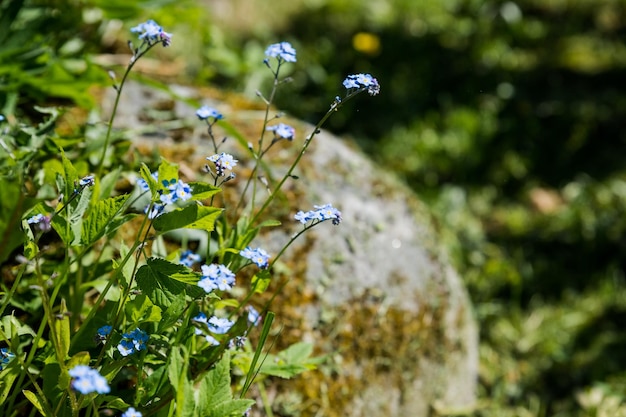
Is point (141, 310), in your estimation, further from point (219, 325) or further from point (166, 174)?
point (166, 174)

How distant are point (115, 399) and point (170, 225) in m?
0.34

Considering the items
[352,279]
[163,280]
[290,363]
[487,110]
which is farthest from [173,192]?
[487,110]

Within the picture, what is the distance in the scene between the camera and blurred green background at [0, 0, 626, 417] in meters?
2.91

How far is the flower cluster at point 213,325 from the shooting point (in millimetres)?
1485

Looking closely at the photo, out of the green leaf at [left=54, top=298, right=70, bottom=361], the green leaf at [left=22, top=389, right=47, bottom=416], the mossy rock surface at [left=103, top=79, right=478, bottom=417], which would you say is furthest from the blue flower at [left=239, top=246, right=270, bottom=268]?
the mossy rock surface at [left=103, top=79, right=478, bottom=417]

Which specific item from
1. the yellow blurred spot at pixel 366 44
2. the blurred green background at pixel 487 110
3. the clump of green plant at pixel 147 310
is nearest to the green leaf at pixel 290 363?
the clump of green plant at pixel 147 310

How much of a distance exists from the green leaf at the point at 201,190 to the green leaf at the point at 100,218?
0.12 metres

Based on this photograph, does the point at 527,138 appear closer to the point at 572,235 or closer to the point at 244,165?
the point at 572,235

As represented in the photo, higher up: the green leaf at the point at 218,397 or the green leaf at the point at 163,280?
the green leaf at the point at 163,280

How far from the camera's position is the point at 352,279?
2.35m

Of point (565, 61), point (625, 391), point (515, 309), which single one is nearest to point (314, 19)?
point (565, 61)

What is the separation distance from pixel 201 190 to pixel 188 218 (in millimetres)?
61

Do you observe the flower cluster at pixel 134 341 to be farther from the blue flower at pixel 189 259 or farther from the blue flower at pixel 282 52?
the blue flower at pixel 282 52

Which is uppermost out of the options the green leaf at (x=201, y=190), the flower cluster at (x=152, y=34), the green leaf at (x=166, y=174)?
the flower cluster at (x=152, y=34)
